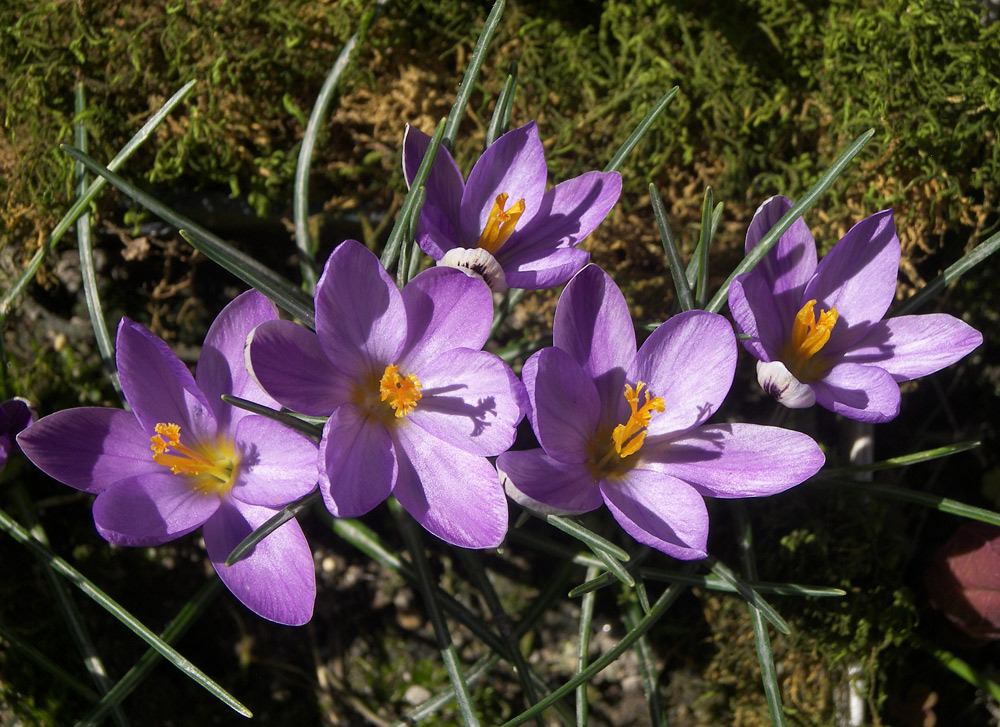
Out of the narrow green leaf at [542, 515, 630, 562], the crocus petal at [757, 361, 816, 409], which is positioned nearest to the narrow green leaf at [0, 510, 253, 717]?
the narrow green leaf at [542, 515, 630, 562]

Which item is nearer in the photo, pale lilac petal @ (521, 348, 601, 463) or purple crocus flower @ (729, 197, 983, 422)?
pale lilac petal @ (521, 348, 601, 463)

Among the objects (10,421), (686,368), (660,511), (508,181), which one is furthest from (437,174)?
(10,421)

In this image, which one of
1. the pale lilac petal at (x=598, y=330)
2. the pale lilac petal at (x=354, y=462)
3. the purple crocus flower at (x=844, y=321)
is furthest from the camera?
the purple crocus flower at (x=844, y=321)

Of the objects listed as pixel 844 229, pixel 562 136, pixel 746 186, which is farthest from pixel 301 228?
pixel 844 229

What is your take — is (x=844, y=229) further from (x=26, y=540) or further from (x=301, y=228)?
(x=26, y=540)

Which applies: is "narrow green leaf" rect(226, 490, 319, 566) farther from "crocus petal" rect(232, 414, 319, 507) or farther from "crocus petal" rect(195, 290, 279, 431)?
"crocus petal" rect(195, 290, 279, 431)

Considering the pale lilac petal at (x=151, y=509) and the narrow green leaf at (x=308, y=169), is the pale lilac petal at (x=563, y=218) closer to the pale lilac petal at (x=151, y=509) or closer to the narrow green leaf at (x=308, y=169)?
the narrow green leaf at (x=308, y=169)

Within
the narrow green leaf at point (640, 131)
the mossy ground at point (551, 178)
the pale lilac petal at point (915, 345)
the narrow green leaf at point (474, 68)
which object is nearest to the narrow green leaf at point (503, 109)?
the narrow green leaf at point (474, 68)

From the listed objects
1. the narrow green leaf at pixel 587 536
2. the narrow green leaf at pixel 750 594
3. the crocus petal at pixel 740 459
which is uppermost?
the crocus petal at pixel 740 459

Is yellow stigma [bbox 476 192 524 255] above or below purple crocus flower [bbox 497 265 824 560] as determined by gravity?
above
